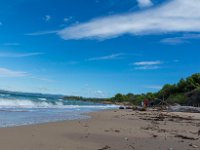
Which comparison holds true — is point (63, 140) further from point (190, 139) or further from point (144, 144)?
point (190, 139)

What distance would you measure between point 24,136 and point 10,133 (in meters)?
0.78

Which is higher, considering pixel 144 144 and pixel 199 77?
pixel 199 77

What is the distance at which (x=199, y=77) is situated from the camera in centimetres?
7069

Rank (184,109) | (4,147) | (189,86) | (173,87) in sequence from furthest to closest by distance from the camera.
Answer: (173,87), (189,86), (184,109), (4,147)

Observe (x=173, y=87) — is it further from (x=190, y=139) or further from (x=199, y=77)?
(x=190, y=139)

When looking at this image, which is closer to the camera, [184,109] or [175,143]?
[175,143]

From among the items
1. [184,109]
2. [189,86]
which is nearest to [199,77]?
[189,86]

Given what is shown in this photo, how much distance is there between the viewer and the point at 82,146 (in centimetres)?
821

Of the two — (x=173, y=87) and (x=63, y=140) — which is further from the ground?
(x=173, y=87)

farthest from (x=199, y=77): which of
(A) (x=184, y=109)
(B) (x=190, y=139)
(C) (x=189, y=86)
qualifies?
(B) (x=190, y=139)

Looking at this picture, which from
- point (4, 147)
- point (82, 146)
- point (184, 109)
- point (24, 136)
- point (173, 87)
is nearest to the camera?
point (4, 147)

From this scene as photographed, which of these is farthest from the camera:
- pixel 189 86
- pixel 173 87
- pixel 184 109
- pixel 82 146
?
pixel 173 87

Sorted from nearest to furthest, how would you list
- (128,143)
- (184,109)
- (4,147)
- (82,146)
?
(4,147)
(82,146)
(128,143)
(184,109)

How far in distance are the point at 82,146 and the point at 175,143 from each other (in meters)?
2.82
